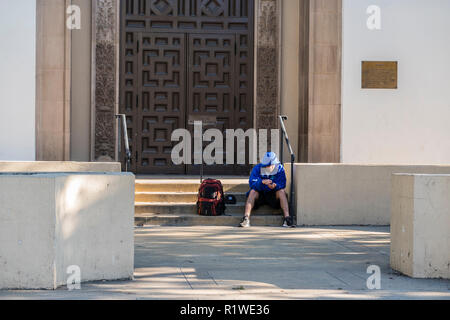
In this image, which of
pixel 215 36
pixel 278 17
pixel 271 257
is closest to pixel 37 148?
pixel 215 36

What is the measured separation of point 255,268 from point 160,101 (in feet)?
23.9

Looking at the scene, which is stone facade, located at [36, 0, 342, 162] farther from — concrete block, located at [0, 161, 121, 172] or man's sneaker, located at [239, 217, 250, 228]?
man's sneaker, located at [239, 217, 250, 228]

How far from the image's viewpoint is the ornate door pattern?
45.0 ft

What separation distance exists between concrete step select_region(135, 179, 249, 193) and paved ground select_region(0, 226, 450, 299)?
57.3 inches

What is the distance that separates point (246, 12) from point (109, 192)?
26.7ft

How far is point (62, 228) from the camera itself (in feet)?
19.7

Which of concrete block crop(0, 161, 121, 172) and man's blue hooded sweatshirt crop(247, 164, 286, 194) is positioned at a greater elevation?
concrete block crop(0, 161, 121, 172)

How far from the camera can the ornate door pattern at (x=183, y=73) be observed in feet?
45.0

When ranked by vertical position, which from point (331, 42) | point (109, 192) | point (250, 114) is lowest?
point (109, 192)

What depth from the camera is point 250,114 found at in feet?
45.6

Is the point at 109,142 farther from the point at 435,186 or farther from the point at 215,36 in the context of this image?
the point at 435,186
